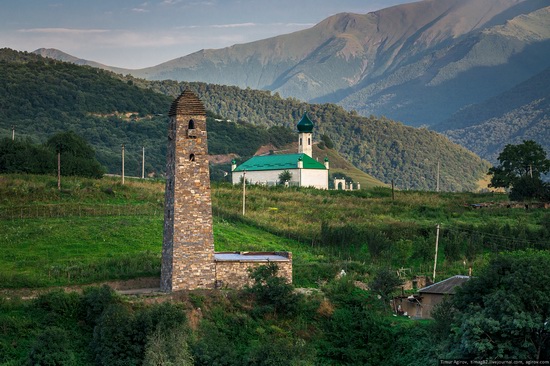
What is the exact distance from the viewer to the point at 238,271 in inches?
1594

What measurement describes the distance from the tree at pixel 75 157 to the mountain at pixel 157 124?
1305 centimetres

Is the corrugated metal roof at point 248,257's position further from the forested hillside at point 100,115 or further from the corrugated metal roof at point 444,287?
the forested hillside at point 100,115

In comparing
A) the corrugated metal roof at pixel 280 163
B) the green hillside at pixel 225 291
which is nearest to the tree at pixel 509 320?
the green hillside at pixel 225 291

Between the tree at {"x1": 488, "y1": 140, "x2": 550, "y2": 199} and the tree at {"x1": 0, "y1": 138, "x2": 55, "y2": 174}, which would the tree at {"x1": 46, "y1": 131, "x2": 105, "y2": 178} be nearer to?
the tree at {"x1": 0, "y1": 138, "x2": 55, "y2": 174}

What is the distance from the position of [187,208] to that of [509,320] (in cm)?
1286

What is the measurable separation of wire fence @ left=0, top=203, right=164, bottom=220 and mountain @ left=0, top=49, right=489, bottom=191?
31.2 m

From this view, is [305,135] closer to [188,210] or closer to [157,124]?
[157,124]

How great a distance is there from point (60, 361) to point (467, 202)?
157 feet

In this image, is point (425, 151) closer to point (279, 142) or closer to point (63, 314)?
point (279, 142)

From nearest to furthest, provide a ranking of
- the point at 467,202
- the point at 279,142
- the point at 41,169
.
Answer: the point at 41,169 < the point at 467,202 < the point at 279,142

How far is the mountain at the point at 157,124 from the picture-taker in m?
124

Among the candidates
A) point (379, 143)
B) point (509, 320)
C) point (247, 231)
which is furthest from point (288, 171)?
→ point (379, 143)

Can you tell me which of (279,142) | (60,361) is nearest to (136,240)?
(60,361)

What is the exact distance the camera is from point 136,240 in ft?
155
